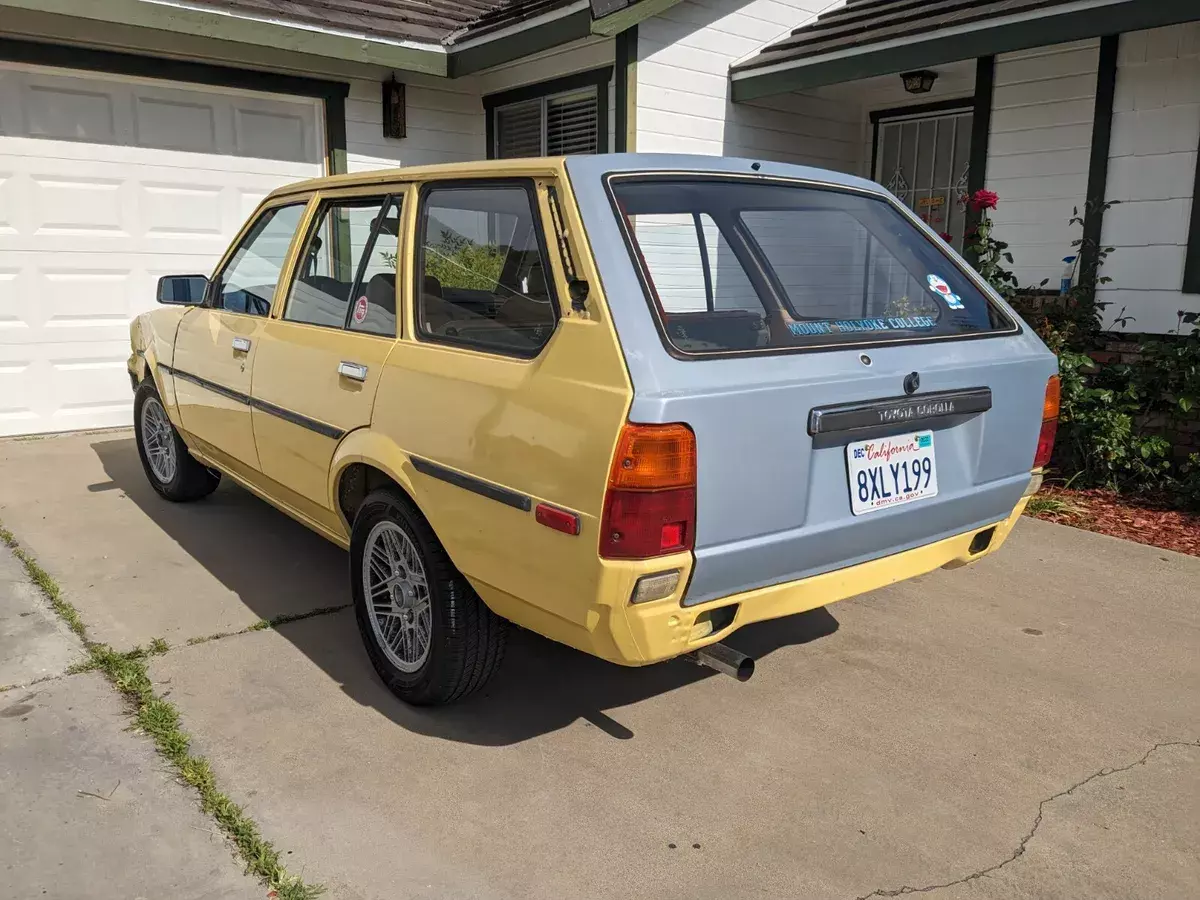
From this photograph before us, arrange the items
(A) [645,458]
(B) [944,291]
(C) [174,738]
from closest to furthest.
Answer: (A) [645,458]
(C) [174,738]
(B) [944,291]

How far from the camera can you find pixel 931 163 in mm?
8820

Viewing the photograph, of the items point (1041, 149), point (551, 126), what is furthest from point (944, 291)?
point (551, 126)

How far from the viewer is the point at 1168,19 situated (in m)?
5.78

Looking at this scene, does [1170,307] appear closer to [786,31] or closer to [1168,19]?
[1168,19]

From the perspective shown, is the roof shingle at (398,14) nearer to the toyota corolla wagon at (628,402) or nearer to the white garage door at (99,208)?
the white garage door at (99,208)

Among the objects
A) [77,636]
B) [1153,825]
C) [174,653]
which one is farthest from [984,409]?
[77,636]

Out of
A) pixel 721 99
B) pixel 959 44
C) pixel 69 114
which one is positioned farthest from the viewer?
pixel 721 99

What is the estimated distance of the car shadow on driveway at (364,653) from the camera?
11.0ft

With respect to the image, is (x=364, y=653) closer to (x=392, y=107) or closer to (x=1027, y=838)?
(x=1027, y=838)

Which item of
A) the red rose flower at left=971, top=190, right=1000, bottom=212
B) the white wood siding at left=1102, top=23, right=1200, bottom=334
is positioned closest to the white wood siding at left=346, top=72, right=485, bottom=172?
the red rose flower at left=971, top=190, right=1000, bottom=212

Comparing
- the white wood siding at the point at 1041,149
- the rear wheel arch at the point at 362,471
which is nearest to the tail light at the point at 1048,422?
the rear wheel arch at the point at 362,471

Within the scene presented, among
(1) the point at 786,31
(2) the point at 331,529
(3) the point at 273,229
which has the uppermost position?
(1) the point at 786,31

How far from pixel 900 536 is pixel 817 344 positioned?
0.64 metres

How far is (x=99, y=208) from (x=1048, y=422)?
7.11 metres
